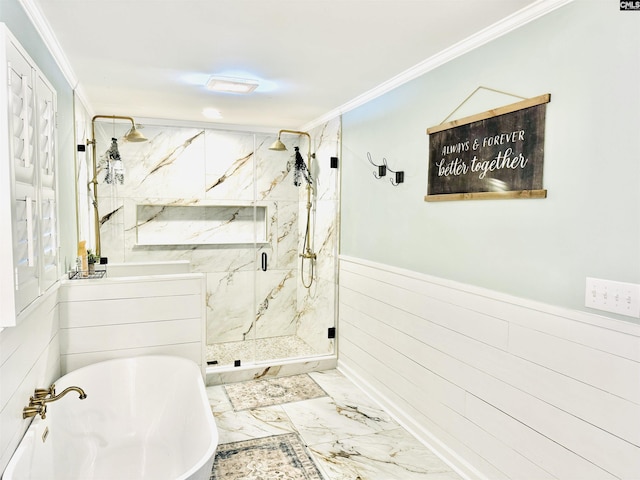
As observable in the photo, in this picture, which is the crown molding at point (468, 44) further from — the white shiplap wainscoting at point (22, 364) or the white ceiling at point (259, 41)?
the white shiplap wainscoting at point (22, 364)

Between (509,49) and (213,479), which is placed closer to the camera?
(509,49)

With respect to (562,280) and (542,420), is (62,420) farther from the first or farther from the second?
(562,280)

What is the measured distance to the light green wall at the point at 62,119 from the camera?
1.87 m

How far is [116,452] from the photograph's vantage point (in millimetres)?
2512

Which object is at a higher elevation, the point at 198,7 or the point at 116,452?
the point at 198,7

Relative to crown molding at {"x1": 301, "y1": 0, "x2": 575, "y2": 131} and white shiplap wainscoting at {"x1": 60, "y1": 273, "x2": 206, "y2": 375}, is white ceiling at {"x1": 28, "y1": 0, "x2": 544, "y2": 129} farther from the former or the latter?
white shiplap wainscoting at {"x1": 60, "y1": 273, "x2": 206, "y2": 375}

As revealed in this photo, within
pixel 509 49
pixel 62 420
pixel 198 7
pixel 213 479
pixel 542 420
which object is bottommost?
pixel 213 479

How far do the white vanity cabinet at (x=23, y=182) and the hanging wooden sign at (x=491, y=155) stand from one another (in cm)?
202

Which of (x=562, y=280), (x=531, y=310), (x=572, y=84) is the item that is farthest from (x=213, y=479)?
(x=572, y=84)

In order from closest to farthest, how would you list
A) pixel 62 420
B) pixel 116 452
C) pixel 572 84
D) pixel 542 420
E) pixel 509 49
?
1. pixel 572 84
2. pixel 542 420
3. pixel 509 49
4. pixel 62 420
5. pixel 116 452

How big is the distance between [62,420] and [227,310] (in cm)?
209

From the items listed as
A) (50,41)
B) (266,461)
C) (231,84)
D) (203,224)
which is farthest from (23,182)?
(203,224)

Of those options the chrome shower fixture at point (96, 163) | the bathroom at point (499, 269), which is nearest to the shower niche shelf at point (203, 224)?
the chrome shower fixture at point (96, 163)

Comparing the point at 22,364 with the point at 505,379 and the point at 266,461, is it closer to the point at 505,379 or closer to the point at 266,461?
the point at 266,461
